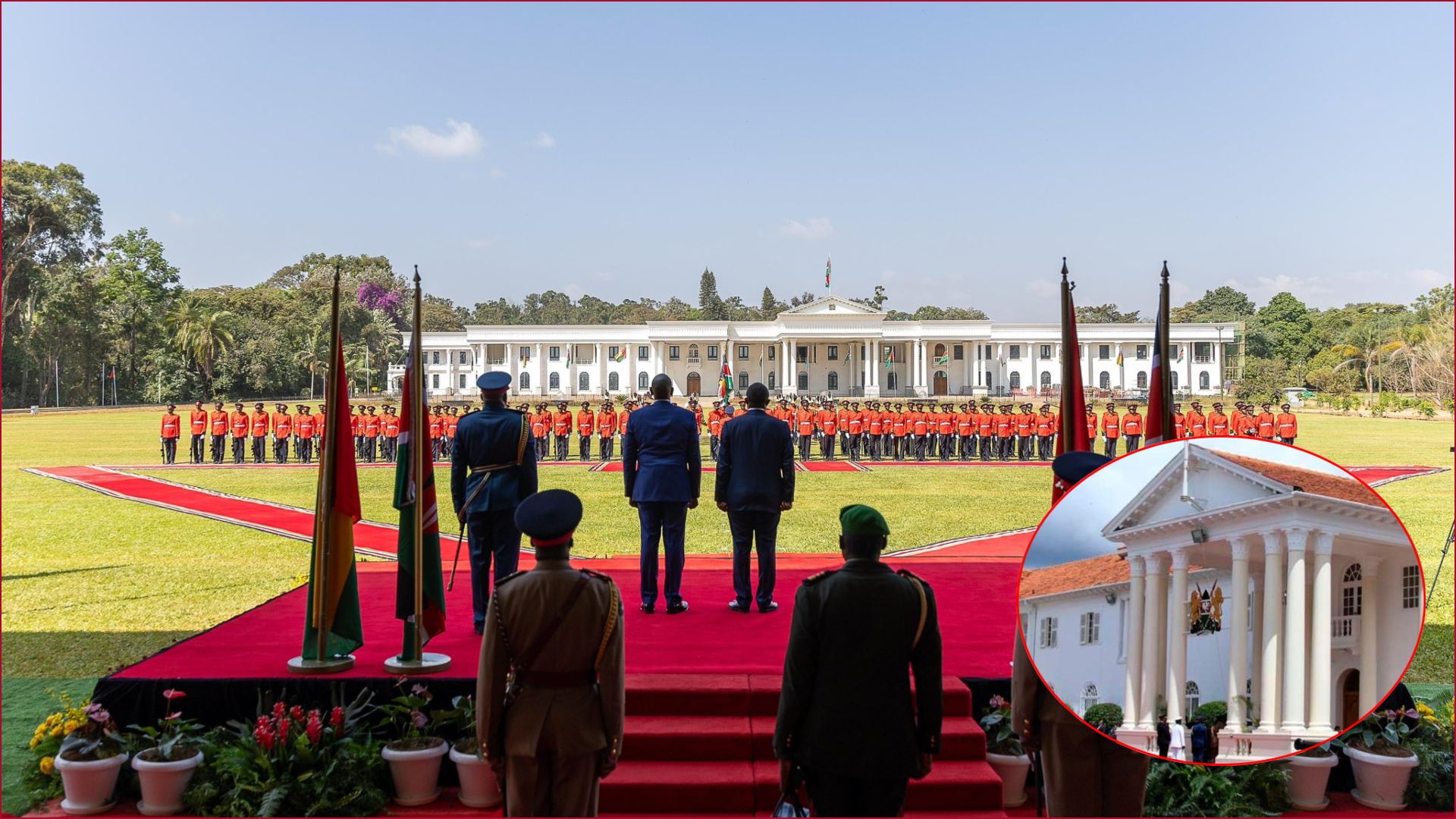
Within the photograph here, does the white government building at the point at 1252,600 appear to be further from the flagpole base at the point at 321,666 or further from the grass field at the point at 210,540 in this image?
the grass field at the point at 210,540

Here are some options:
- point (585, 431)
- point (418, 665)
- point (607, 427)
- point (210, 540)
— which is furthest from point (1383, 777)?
point (585, 431)

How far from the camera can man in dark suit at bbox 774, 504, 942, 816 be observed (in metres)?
2.82

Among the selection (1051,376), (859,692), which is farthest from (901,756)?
(1051,376)

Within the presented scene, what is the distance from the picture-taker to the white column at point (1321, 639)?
214 cm

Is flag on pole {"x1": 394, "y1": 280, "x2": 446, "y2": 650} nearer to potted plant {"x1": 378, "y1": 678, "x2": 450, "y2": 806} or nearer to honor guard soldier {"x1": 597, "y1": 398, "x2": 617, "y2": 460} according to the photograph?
potted plant {"x1": 378, "y1": 678, "x2": 450, "y2": 806}

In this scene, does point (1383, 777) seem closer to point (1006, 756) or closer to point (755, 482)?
point (1006, 756)

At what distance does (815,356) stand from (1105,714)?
71.6 metres

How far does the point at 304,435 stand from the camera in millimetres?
22906

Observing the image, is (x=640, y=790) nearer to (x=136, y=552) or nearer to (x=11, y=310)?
(x=136, y=552)

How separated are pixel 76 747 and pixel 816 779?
3.31 m

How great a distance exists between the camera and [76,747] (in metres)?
4.20

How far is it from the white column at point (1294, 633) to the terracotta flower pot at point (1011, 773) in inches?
84.1

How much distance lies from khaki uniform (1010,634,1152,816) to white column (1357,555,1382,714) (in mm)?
927

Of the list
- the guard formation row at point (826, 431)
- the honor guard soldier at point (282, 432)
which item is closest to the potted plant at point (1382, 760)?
the guard formation row at point (826, 431)
